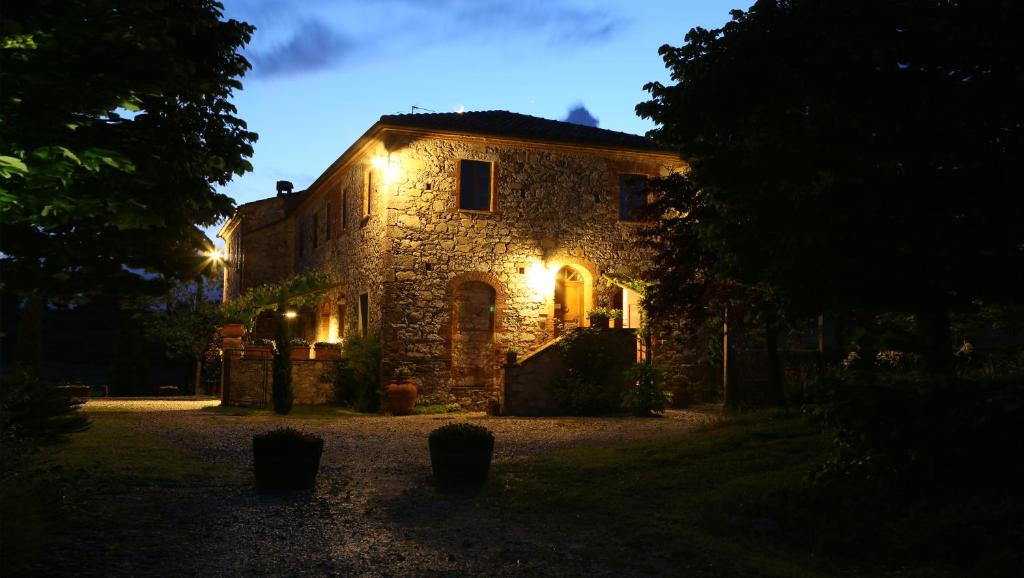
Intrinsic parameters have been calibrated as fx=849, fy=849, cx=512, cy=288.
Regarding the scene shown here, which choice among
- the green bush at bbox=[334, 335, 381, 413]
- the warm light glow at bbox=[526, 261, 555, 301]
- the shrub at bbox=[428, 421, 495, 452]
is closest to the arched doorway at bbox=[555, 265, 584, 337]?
the warm light glow at bbox=[526, 261, 555, 301]

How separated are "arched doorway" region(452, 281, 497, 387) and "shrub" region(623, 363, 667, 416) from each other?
11.2 ft

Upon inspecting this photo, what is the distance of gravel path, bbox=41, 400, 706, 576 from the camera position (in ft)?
18.7

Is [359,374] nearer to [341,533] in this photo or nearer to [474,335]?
[474,335]

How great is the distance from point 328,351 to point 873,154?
14.9 m

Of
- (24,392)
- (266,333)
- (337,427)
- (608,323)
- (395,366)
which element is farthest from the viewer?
(266,333)

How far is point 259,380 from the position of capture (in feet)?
63.3

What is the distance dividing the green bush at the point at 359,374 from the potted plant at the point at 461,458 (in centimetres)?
961

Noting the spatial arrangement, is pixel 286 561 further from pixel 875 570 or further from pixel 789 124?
pixel 789 124

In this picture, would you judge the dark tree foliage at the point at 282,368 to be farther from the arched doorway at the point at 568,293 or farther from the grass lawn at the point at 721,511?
the grass lawn at the point at 721,511

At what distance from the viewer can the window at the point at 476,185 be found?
19.3 meters

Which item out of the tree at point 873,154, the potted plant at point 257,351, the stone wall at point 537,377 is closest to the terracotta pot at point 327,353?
the potted plant at point 257,351

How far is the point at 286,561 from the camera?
5.86 meters

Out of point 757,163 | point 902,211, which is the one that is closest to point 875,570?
point 902,211

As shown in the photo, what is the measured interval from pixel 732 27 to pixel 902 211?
9.19ft
